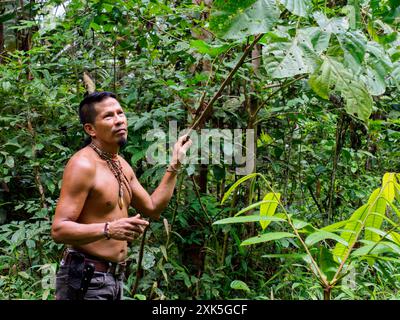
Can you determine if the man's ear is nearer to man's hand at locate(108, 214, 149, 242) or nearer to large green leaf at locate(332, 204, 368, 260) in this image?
man's hand at locate(108, 214, 149, 242)

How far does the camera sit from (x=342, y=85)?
117 cm

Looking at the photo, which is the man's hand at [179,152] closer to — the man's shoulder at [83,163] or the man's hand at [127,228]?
the man's shoulder at [83,163]

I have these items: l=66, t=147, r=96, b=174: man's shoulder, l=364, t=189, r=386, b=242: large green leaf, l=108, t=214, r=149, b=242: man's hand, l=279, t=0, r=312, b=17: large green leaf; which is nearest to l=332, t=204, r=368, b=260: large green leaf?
l=364, t=189, r=386, b=242: large green leaf

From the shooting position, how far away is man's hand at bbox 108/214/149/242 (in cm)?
183

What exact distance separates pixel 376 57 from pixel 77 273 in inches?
56.7

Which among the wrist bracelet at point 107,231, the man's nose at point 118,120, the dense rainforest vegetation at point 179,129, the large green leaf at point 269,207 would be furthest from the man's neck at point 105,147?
the large green leaf at point 269,207

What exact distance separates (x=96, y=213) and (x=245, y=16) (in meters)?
1.32

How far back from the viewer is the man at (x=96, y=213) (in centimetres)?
193

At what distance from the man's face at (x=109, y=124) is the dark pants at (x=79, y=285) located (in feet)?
1.79

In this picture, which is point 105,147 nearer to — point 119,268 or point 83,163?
point 83,163

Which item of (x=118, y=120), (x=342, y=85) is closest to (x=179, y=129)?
A: (x=118, y=120)

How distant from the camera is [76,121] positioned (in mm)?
3668
